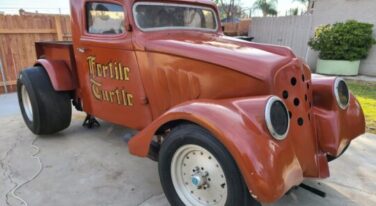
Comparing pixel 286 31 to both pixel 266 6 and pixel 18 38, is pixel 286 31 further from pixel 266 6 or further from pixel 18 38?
pixel 266 6

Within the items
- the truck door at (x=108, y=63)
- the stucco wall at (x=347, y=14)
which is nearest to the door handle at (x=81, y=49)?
the truck door at (x=108, y=63)

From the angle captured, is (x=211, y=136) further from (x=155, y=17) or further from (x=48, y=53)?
(x=48, y=53)

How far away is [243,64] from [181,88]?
0.66 m

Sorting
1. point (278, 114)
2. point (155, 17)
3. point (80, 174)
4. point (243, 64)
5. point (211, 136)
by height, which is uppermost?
point (155, 17)

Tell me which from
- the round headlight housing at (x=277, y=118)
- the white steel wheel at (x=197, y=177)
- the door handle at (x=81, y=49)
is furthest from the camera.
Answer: the door handle at (x=81, y=49)

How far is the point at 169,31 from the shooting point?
10.6 ft

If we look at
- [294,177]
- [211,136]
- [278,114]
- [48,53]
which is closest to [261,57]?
[278,114]

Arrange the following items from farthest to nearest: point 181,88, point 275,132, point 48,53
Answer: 1. point 48,53
2. point 181,88
3. point 275,132

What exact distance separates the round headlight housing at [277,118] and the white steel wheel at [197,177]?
0.45m

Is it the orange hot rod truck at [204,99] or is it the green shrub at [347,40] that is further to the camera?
the green shrub at [347,40]

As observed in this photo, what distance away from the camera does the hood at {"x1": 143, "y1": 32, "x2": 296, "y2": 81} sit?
7.79ft

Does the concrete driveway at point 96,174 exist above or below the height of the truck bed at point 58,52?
below

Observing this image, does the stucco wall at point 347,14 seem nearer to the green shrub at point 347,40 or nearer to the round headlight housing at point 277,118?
the green shrub at point 347,40

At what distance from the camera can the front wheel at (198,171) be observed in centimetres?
210
